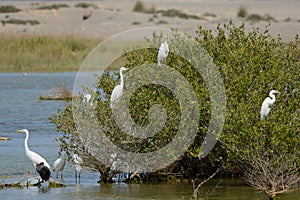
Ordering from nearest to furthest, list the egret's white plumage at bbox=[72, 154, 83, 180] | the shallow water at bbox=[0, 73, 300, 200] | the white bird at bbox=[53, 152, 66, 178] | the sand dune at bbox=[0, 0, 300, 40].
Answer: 1. the shallow water at bbox=[0, 73, 300, 200]
2. the egret's white plumage at bbox=[72, 154, 83, 180]
3. the white bird at bbox=[53, 152, 66, 178]
4. the sand dune at bbox=[0, 0, 300, 40]

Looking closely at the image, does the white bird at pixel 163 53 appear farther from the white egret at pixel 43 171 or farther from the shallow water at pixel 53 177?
the white egret at pixel 43 171

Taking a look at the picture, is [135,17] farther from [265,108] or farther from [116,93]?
[265,108]

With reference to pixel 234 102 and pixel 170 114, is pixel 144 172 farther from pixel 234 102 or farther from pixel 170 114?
pixel 234 102

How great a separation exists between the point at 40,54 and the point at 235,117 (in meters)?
26.3

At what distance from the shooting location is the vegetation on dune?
10.8 metres

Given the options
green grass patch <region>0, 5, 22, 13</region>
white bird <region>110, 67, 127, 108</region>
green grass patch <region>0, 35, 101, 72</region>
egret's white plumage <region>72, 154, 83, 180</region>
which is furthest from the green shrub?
green grass patch <region>0, 5, 22, 13</region>

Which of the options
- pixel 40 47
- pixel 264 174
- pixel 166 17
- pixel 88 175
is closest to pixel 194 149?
pixel 264 174

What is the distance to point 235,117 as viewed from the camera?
11000mm

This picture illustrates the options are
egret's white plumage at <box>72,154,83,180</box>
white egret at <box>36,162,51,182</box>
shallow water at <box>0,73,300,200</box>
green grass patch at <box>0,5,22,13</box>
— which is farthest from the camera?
green grass patch at <box>0,5,22,13</box>

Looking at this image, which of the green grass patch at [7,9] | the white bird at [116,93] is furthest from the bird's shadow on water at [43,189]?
the green grass patch at [7,9]

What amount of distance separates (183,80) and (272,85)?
1.32 meters

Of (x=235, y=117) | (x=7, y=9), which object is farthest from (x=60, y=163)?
(x=7, y=9)

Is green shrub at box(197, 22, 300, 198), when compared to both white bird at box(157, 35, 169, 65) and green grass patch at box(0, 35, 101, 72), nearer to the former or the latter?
white bird at box(157, 35, 169, 65)

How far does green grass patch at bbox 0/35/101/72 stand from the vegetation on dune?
23652mm
